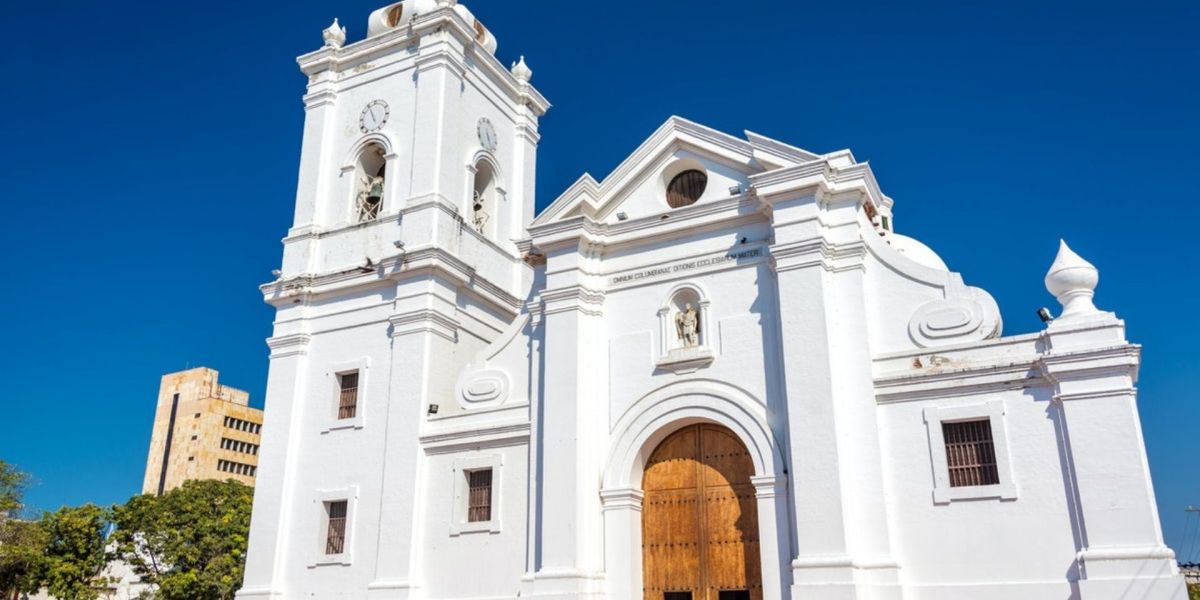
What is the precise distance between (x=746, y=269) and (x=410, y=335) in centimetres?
694

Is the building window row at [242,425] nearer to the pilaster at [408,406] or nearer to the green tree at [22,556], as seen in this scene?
the green tree at [22,556]

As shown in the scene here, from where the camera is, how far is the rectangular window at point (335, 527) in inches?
758

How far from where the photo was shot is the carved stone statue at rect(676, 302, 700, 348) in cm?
1725

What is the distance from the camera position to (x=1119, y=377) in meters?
13.9

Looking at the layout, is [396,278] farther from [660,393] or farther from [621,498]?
[621,498]

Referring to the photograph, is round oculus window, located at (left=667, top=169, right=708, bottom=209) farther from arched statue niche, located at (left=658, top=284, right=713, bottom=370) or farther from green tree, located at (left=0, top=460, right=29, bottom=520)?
green tree, located at (left=0, top=460, right=29, bottom=520)

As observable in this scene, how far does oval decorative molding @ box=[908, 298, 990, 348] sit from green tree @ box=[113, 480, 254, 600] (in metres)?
26.3

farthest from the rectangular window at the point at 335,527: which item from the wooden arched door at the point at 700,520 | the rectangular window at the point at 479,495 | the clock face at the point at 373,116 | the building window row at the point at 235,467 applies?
the building window row at the point at 235,467

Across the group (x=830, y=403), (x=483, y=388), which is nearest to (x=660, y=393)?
(x=830, y=403)

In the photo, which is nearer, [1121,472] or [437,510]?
[1121,472]

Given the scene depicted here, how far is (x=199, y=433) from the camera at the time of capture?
78625 millimetres

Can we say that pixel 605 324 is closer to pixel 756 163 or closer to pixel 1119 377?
pixel 756 163

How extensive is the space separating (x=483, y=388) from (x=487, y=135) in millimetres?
7208

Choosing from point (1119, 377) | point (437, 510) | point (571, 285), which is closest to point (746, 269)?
point (571, 285)
